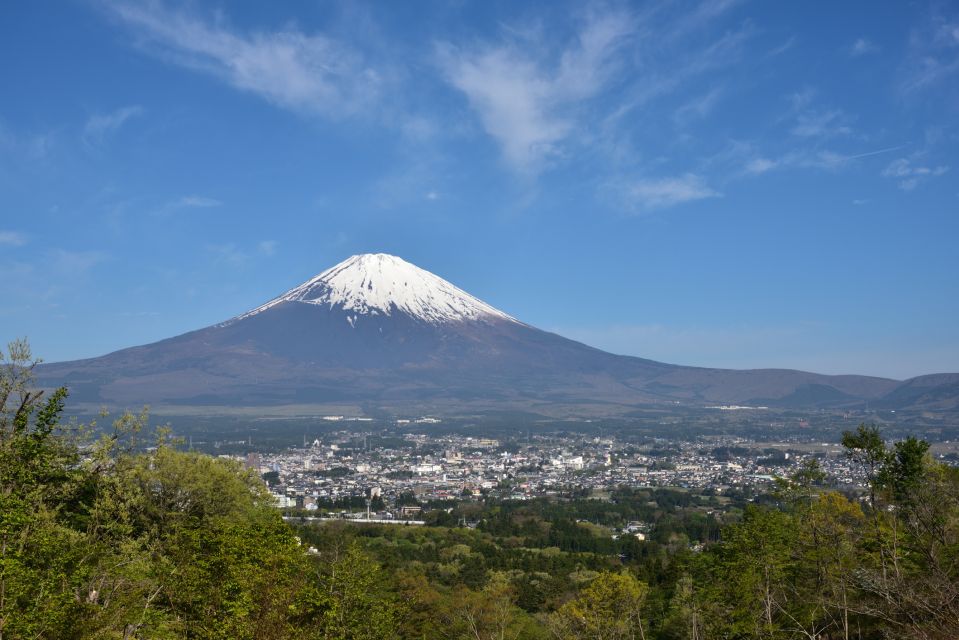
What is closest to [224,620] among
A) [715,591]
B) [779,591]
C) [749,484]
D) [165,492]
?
[165,492]

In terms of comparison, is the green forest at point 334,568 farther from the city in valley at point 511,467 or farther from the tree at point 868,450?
the city in valley at point 511,467

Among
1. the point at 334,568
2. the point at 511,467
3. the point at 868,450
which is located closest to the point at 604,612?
the point at 334,568

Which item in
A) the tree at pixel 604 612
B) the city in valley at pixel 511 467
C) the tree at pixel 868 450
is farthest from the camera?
the city in valley at pixel 511 467

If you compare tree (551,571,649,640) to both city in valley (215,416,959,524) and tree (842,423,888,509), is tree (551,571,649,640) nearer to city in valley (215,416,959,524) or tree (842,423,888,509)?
tree (842,423,888,509)

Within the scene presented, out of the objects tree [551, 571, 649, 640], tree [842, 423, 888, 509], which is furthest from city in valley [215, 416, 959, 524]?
tree [842, 423, 888, 509]

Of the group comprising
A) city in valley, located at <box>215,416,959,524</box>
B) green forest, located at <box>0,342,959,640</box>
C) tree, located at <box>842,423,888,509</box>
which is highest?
tree, located at <box>842,423,888,509</box>

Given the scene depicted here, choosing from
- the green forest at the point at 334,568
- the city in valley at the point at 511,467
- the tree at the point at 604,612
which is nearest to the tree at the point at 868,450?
the green forest at the point at 334,568

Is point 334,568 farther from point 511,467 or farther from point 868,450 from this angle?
point 511,467

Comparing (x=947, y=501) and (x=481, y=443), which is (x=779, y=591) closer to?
(x=947, y=501)
